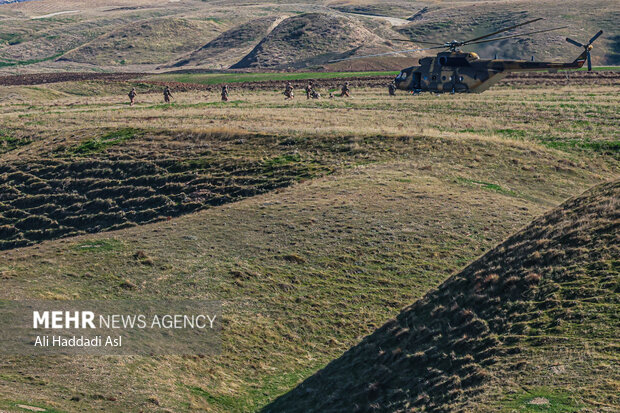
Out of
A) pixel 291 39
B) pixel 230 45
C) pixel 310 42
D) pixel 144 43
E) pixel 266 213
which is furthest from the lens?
pixel 144 43

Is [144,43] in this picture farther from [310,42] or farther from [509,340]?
[509,340]

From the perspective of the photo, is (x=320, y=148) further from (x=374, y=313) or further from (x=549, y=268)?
(x=549, y=268)

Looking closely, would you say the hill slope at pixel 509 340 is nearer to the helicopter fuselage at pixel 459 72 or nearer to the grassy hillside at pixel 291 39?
the helicopter fuselage at pixel 459 72

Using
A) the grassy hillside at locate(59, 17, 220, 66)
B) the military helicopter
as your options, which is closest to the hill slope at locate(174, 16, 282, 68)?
the grassy hillside at locate(59, 17, 220, 66)

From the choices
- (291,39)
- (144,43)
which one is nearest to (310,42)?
(291,39)

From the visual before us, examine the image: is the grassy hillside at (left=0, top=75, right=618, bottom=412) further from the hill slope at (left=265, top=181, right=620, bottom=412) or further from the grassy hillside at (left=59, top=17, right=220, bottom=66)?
the grassy hillside at (left=59, top=17, right=220, bottom=66)

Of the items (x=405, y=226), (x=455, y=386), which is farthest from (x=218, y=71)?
(x=455, y=386)

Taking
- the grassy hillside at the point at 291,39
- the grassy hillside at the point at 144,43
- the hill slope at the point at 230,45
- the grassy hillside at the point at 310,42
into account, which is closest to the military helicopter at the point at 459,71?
the grassy hillside at the point at 291,39
